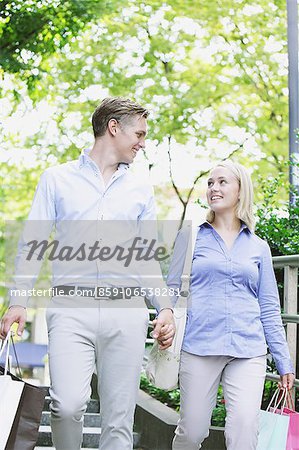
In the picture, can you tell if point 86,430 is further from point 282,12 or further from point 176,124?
point 282,12

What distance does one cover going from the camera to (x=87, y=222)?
432 centimetres

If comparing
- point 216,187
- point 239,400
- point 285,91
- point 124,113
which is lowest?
point 239,400

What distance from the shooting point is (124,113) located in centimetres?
447

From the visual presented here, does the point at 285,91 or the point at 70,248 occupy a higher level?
the point at 285,91

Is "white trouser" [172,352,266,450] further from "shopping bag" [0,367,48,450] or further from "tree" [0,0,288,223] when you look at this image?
"tree" [0,0,288,223]

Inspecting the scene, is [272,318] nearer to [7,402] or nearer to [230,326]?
[230,326]

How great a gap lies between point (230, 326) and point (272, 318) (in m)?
0.27

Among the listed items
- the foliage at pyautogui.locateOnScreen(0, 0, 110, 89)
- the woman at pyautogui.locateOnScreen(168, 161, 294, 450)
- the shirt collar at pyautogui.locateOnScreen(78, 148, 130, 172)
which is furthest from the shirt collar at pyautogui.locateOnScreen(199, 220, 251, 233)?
the foliage at pyautogui.locateOnScreen(0, 0, 110, 89)

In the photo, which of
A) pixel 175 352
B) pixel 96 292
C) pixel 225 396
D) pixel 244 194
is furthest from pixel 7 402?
pixel 244 194

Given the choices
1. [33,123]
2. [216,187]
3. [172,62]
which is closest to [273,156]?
[172,62]

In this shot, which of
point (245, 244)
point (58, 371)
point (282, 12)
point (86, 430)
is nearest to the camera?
point (58, 371)

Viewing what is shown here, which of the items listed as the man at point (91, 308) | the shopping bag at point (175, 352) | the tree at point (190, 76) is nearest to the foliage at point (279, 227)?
the shopping bag at point (175, 352)

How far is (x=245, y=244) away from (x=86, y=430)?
2.98 m

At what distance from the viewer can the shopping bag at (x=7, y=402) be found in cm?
386
